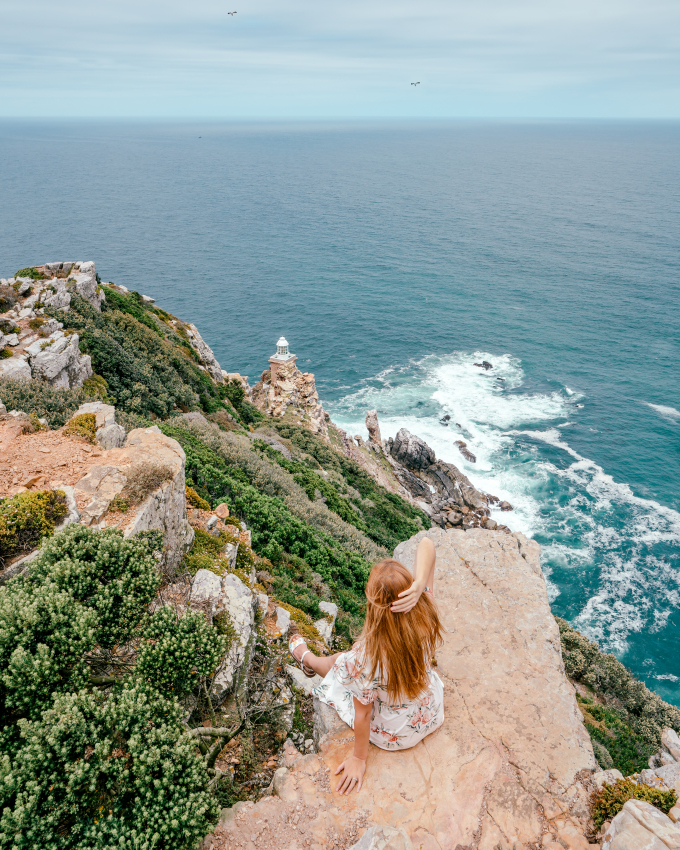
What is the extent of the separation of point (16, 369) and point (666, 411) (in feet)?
226

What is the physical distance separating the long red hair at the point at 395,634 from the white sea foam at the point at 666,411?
67.0m

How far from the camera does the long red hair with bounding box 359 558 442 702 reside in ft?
18.7

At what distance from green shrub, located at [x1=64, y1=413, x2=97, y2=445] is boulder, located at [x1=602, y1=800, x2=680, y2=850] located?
44.1 ft

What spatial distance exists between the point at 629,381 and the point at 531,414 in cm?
1768

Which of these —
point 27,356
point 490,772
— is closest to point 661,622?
point 490,772

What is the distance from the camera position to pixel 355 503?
34812 millimetres

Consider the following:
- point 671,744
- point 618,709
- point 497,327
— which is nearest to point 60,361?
point 618,709

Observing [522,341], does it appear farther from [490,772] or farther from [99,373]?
[490,772]

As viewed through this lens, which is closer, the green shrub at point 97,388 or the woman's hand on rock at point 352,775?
the woman's hand on rock at point 352,775

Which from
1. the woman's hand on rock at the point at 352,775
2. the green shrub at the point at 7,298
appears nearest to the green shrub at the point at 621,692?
the woman's hand on rock at the point at 352,775

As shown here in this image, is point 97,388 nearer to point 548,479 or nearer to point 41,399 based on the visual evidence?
point 41,399

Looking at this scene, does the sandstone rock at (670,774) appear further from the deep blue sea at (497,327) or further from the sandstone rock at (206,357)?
the sandstone rock at (206,357)

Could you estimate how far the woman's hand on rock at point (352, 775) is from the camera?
21.7ft

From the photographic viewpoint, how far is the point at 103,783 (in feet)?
19.5
